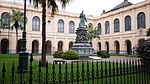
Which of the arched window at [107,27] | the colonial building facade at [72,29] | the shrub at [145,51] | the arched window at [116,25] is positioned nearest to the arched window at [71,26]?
the colonial building facade at [72,29]

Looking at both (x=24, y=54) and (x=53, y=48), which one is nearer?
(x=24, y=54)

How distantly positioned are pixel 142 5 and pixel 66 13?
19.8 m

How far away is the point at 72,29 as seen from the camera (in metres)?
50.7

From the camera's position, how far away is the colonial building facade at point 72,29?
39719 mm

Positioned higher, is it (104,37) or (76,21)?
(76,21)

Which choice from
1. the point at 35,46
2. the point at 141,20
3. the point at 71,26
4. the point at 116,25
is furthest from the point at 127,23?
the point at 35,46

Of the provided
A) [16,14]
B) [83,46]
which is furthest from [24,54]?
[16,14]

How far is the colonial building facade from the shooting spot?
3972 cm

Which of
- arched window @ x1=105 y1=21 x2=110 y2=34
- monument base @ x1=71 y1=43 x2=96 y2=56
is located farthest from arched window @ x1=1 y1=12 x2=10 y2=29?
arched window @ x1=105 y1=21 x2=110 y2=34

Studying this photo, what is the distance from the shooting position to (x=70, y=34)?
49.7 metres

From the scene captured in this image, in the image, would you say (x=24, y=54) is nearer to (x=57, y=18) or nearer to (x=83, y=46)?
(x=83, y=46)

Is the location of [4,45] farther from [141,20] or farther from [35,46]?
[141,20]

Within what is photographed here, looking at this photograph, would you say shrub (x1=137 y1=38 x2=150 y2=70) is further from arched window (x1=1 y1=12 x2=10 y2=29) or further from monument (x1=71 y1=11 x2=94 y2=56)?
arched window (x1=1 y1=12 x2=10 y2=29)

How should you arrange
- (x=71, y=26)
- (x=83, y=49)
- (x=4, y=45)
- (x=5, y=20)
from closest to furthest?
1. (x=83, y=49)
2. (x=5, y=20)
3. (x=4, y=45)
4. (x=71, y=26)
